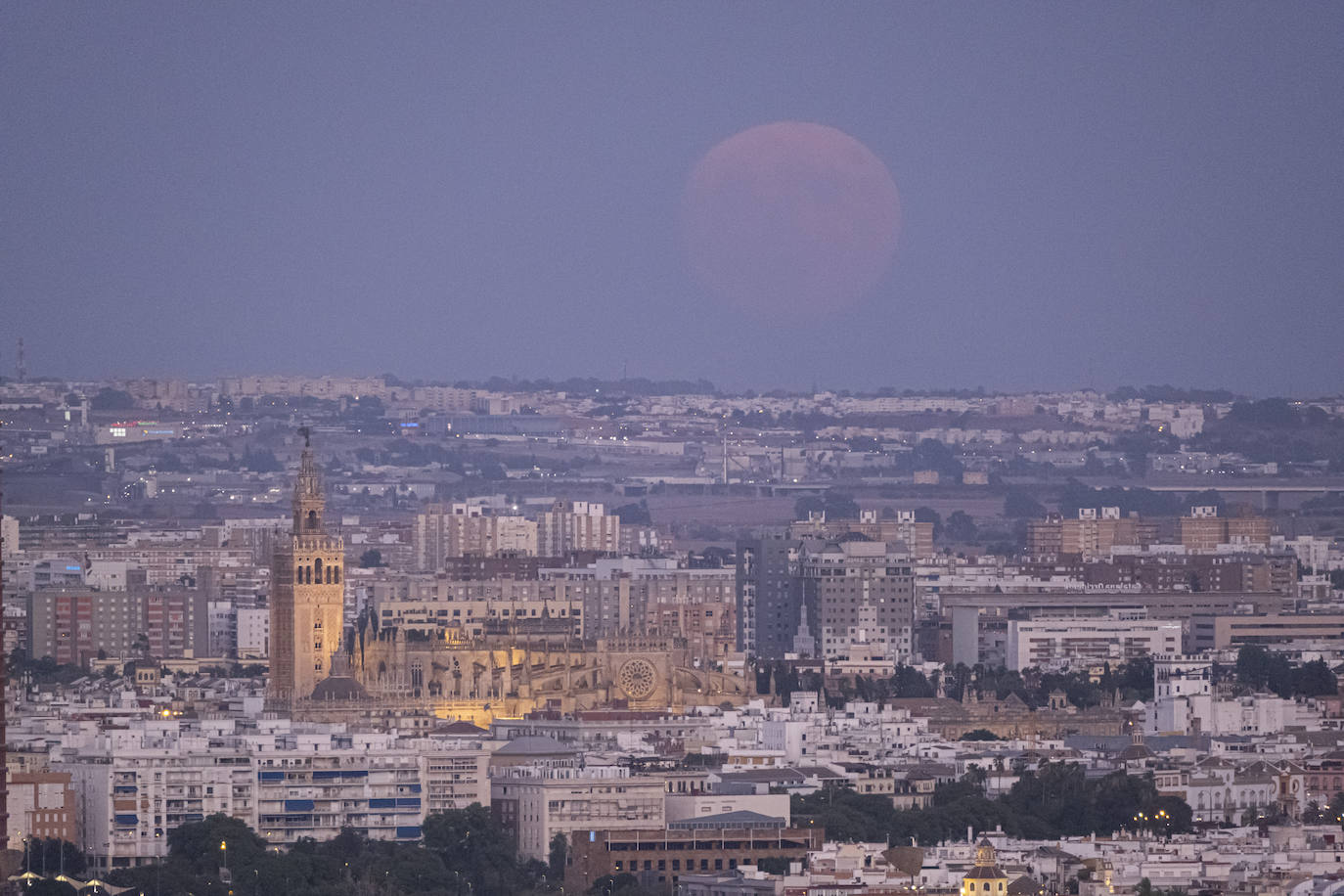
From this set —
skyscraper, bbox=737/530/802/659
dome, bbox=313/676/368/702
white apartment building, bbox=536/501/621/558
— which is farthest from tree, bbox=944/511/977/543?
dome, bbox=313/676/368/702

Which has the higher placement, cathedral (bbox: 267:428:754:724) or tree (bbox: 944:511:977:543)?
tree (bbox: 944:511:977:543)

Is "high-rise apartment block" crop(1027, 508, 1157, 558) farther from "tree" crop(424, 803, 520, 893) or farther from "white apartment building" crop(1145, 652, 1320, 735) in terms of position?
"tree" crop(424, 803, 520, 893)

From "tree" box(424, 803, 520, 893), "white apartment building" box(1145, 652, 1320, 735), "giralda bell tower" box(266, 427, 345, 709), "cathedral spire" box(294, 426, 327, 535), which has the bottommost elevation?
"tree" box(424, 803, 520, 893)

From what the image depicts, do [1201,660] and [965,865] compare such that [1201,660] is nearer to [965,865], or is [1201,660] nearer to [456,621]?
[456,621]

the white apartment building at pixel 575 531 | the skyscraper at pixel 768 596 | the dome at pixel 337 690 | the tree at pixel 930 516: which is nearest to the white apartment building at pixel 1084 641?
the skyscraper at pixel 768 596

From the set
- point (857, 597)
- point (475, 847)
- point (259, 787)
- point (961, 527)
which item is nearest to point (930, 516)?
point (961, 527)

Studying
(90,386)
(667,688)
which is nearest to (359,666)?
(667,688)
